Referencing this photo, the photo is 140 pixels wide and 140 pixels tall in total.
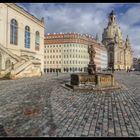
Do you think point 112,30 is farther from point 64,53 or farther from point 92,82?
point 92,82

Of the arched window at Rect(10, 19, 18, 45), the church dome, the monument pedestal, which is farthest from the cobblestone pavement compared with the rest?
the church dome

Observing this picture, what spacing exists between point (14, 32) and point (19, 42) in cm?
262

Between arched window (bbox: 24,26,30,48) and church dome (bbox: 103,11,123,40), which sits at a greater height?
church dome (bbox: 103,11,123,40)

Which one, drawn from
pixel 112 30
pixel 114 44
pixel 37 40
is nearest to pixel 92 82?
pixel 37 40

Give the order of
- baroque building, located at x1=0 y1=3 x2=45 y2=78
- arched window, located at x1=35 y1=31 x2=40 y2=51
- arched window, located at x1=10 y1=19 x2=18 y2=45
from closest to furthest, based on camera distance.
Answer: baroque building, located at x1=0 y1=3 x2=45 y2=78, arched window, located at x1=10 y1=19 x2=18 y2=45, arched window, located at x1=35 y1=31 x2=40 y2=51

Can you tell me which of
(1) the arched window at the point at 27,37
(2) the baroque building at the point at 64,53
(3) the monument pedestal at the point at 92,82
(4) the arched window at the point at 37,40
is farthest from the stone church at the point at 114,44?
(3) the monument pedestal at the point at 92,82

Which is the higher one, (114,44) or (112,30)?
(112,30)

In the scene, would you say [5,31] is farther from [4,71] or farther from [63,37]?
[63,37]

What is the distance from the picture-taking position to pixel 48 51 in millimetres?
110875

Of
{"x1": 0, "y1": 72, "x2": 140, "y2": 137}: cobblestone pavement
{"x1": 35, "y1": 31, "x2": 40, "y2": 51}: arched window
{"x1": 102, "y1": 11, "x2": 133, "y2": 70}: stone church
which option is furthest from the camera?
{"x1": 102, "y1": 11, "x2": 133, "y2": 70}: stone church

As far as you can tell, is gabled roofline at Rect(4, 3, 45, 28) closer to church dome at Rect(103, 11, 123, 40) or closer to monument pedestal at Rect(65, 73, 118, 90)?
monument pedestal at Rect(65, 73, 118, 90)

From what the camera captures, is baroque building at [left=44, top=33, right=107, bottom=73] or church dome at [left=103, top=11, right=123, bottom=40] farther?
church dome at [left=103, top=11, right=123, bottom=40]

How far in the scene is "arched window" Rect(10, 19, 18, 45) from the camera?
42.8 metres

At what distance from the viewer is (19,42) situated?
1796 inches
